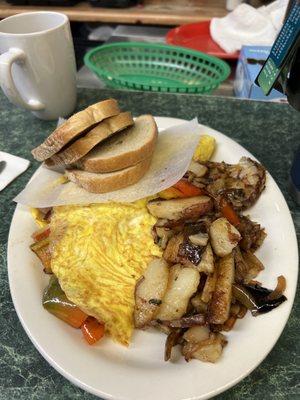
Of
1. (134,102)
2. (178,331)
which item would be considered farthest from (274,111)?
(178,331)

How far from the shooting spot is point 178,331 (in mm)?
1194

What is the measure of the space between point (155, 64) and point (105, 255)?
2.39 meters

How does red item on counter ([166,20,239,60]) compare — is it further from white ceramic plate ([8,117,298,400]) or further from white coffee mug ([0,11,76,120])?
white ceramic plate ([8,117,298,400])

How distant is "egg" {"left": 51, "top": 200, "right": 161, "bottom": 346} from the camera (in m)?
1.22

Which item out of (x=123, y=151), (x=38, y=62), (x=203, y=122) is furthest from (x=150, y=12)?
(x=123, y=151)

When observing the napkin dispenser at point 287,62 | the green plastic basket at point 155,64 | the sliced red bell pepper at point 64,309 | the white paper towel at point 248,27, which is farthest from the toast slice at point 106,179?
the white paper towel at point 248,27

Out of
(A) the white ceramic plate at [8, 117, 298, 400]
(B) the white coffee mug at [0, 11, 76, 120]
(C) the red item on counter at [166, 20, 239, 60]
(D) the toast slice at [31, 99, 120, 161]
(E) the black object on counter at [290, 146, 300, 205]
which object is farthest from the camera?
A: (C) the red item on counter at [166, 20, 239, 60]

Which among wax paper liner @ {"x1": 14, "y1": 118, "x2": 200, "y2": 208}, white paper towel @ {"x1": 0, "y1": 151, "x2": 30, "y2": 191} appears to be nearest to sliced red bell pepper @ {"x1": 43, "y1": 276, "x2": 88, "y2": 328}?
wax paper liner @ {"x1": 14, "y1": 118, "x2": 200, "y2": 208}

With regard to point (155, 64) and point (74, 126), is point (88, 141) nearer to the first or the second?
point (74, 126)

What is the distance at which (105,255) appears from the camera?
137 cm

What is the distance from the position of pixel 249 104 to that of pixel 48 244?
5.54 feet

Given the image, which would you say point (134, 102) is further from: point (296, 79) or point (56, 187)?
point (296, 79)

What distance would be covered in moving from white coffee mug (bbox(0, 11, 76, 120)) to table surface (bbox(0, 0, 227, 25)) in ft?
8.41

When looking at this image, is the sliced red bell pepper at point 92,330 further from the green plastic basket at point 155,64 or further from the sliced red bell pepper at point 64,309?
the green plastic basket at point 155,64
